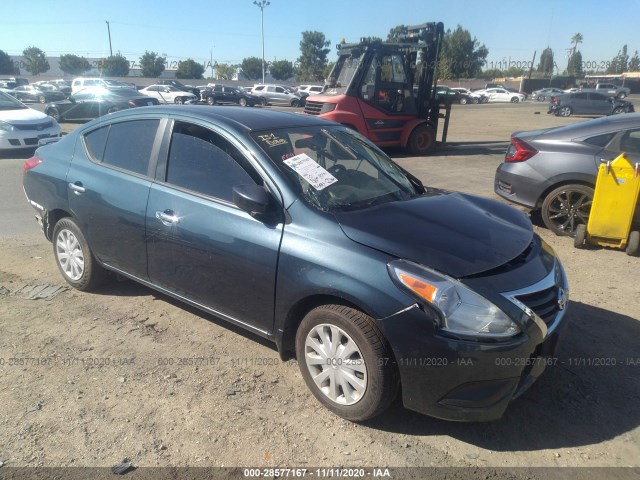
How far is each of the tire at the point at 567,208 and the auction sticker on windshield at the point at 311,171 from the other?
156 inches

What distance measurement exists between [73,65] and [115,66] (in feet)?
32.3

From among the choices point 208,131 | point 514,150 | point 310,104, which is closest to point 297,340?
point 208,131

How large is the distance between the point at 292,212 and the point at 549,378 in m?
2.01

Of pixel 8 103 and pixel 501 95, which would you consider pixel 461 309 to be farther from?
pixel 501 95

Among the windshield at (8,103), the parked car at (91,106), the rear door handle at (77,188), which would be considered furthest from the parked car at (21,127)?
the rear door handle at (77,188)

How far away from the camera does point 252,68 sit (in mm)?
92688

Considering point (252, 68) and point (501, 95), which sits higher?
point (252, 68)

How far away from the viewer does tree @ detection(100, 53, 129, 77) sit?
77.2 metres

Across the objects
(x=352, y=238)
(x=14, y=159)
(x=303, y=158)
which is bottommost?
(x=14, y=159)

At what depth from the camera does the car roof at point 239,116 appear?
3471mm

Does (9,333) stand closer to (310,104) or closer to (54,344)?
(54,344)

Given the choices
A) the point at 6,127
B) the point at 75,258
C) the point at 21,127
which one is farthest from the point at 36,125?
the point at 75,258

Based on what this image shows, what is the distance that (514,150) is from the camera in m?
6.55

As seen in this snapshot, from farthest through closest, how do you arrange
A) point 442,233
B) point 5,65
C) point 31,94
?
point 5,65 → point 31,94 → point 442,233
